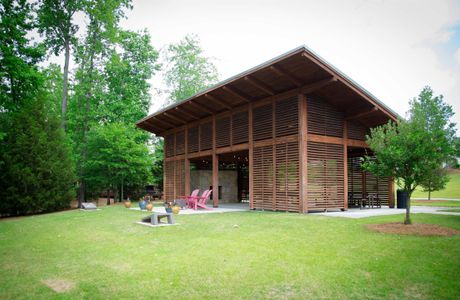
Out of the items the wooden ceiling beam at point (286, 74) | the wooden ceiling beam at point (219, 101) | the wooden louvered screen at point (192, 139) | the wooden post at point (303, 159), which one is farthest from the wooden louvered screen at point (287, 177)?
the wooden louvered screen at point (192, 139)

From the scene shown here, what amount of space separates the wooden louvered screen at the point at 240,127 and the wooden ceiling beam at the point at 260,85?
2008mm

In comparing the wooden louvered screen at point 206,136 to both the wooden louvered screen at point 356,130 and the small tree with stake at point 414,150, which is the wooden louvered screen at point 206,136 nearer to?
the wooden louvered screen at point 356,130

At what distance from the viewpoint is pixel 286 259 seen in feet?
17.3

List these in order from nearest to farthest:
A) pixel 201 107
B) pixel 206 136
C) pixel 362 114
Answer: pixel 362 114 < pixel 201 107 < pixel 206 136

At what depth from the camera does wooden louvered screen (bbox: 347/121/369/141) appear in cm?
1396

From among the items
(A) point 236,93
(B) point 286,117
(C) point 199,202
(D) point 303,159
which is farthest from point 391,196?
(C) point 199,202

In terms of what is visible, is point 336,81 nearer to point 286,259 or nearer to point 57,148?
point 286,259

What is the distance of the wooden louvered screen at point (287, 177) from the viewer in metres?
12.3

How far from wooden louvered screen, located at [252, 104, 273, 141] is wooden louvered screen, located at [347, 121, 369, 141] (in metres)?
3.43

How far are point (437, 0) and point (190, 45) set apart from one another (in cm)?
2559

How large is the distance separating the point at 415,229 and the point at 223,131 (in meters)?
10.1

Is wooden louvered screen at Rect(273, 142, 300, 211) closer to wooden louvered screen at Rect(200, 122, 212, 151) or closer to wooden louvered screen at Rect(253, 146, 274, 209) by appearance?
wooden louvered screen at Rect(253, 146, 274, 209)

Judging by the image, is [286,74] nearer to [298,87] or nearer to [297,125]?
[298,87]

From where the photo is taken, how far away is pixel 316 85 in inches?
460
